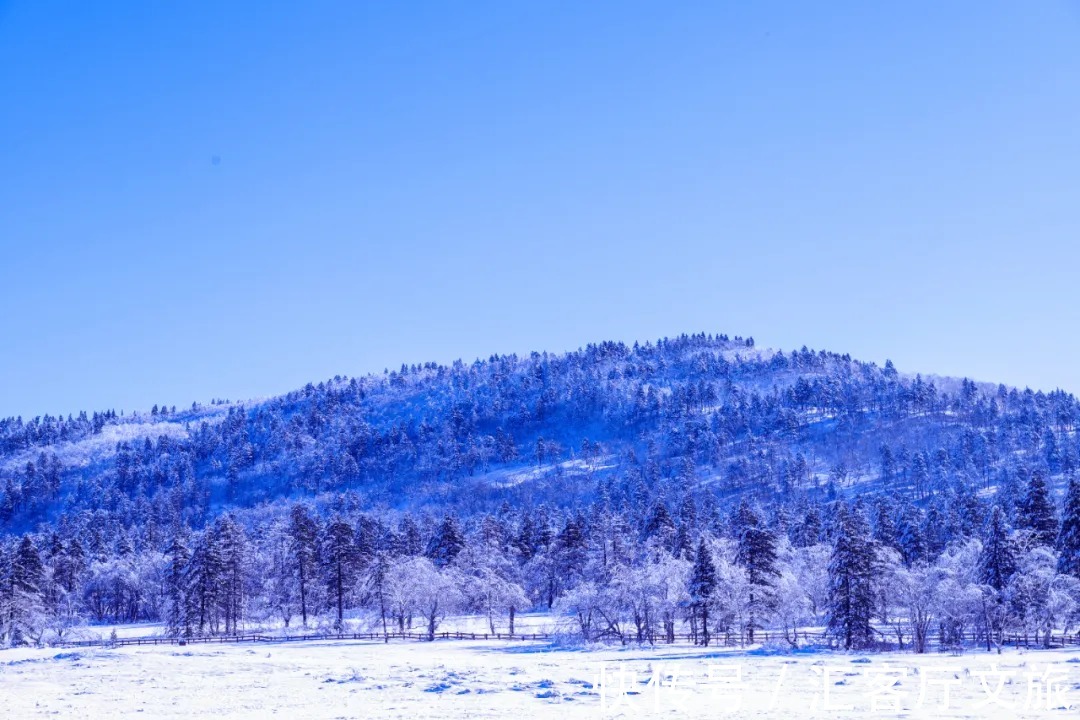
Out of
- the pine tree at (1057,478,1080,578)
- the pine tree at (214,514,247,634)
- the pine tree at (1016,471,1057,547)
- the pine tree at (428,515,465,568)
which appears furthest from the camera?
the pine tree at (428,515,465,568)

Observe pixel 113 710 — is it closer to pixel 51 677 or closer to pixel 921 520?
pixel 51 677

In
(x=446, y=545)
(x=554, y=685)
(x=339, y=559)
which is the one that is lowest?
(x=554, y=685)

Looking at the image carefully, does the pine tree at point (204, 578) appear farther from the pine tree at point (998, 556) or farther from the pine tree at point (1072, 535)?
the pine tree at point (1072, 535)

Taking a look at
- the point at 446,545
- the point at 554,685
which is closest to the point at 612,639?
the point at 446,545

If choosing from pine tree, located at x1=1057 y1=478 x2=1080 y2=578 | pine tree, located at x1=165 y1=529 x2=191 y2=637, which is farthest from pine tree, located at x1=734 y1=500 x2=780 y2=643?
pine tree, located at x1=165 y1=529 x2=191 y2=637

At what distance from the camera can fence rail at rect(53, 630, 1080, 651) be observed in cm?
5925

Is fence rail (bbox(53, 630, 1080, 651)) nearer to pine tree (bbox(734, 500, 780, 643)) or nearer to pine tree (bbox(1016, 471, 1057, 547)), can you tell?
pine tree (bbox(734, 500, 780, 643))

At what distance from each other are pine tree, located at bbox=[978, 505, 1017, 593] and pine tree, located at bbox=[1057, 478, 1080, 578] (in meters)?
3.41

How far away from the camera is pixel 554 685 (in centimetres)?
3950

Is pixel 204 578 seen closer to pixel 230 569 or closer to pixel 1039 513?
pixel 230 569

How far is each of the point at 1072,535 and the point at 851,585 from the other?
1631 cm

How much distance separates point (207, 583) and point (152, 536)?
80.9 m

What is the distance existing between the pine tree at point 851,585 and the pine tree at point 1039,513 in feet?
68.7

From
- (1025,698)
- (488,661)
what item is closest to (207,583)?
(488,661)
